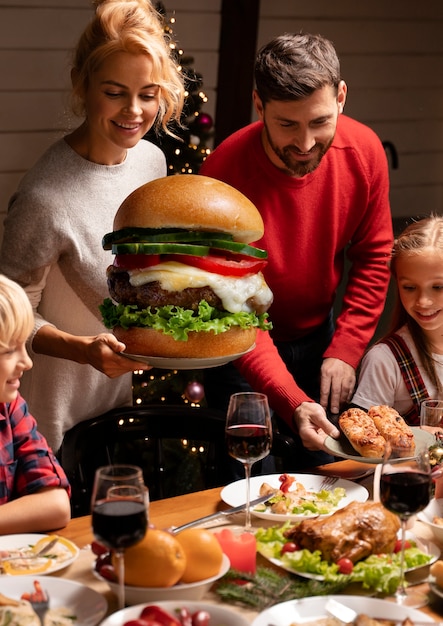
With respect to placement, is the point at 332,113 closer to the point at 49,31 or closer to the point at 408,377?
the point at 408,377

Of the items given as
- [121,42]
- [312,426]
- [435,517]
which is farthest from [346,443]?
[121,42]

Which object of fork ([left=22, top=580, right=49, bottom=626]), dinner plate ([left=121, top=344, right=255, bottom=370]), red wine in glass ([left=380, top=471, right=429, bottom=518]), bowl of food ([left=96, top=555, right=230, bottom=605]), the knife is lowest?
fork ([left=22, top=580, right=49, bottom=626])

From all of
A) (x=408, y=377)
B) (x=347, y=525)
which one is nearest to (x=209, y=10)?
(x=408, y=377)

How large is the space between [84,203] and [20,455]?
875mm

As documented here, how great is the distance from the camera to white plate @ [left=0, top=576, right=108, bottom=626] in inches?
64.1

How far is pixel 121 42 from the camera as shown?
266 centimetres

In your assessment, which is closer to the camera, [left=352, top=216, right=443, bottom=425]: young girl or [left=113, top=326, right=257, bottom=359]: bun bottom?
[left=113, top=326, right=257, bottom=359]: bun bottom

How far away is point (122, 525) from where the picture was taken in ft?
5.08

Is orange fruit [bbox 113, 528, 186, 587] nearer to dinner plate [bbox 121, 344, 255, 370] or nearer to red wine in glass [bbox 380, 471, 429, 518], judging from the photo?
red wine in glass [bbox 380, 471, 429, 518]

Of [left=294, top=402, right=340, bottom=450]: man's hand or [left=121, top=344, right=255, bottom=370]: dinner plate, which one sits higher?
[left=121, top=344, right=255, bottom=370]: dinner plate

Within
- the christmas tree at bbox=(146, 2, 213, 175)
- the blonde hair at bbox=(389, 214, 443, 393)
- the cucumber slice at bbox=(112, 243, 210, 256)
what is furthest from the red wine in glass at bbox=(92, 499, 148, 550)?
the christmas tree at bbox=(146, 2, 213, 175)

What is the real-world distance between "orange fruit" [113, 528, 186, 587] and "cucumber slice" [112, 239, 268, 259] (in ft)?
2.95

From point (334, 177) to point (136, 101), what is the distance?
0.70 metres

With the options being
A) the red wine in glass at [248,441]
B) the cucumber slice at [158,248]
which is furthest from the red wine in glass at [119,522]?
the cucumber slice at [158,248]
